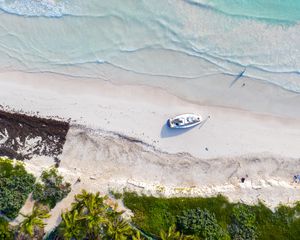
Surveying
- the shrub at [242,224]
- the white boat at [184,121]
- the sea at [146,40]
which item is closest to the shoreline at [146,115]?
the white boat at [184,121]

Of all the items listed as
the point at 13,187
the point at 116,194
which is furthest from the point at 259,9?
the point at 13,187

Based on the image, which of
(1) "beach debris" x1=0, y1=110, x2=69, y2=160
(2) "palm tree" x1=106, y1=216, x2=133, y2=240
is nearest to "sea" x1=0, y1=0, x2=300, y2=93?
(1) "beach debris" x1=0, y1=110, x2=69, y2=160

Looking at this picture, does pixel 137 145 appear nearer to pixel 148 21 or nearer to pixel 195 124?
pixel 195 124

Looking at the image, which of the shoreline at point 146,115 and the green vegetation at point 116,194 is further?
the shoreline at point 146,115

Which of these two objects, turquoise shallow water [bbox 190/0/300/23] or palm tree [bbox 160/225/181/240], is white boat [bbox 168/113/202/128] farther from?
turquoise shallow water [bbox 190/0/300/23]

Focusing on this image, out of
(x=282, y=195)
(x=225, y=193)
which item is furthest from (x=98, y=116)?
(x=282, y=195)

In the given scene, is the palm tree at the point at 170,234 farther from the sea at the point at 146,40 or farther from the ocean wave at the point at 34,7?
the ocean wave at the point at 34,7
